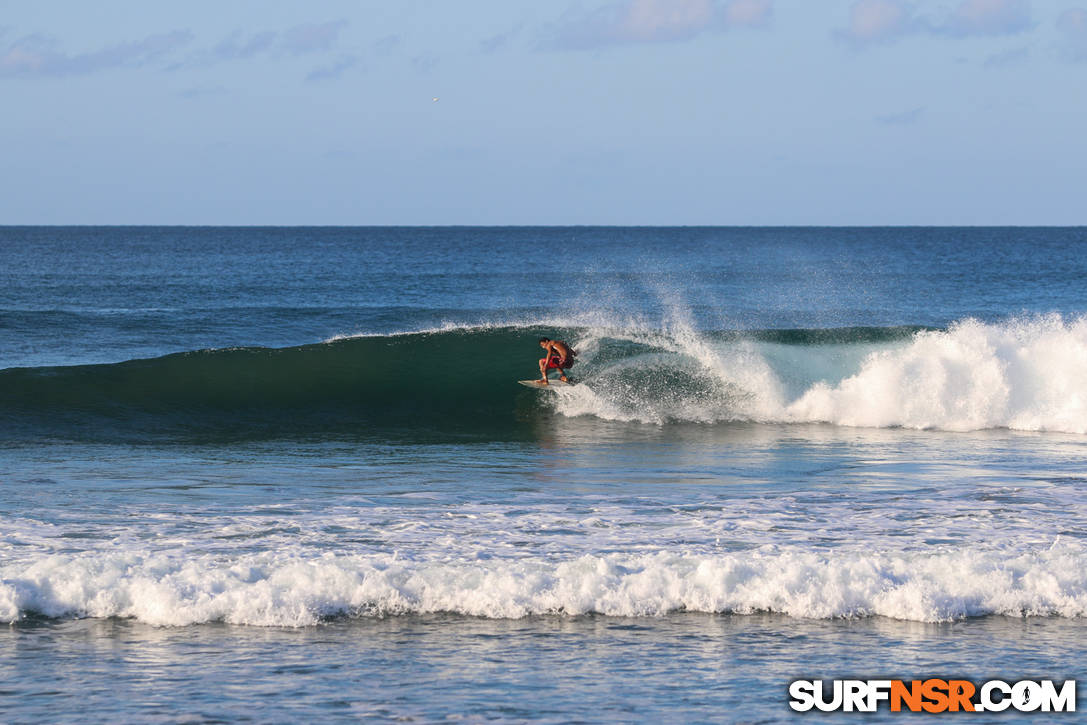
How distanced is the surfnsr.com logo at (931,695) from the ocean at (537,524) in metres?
0.11

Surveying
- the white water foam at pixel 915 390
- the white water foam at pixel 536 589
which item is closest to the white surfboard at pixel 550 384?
the white water foam at pixel 915 390

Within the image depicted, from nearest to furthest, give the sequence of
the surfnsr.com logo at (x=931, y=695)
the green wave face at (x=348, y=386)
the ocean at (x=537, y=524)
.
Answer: the surfnsr.com logo at (x=931, y=695)
the ocean at (x=537, y=524)
the green wave face at (x=348, y=386)

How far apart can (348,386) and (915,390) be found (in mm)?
9344

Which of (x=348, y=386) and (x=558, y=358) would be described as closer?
(x=558, y=358)

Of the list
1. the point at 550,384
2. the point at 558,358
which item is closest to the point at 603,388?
the point at 550,384

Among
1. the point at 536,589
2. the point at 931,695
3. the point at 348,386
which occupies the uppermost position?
the point at 348,386

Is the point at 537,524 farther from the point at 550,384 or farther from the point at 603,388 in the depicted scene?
the point at 603,388

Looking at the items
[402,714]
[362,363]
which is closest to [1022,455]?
[402,714]

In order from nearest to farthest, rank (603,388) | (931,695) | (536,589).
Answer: (931,695), (536,589), (603,388)

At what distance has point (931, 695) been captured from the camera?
19.6 ft

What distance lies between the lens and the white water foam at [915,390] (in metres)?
16.3

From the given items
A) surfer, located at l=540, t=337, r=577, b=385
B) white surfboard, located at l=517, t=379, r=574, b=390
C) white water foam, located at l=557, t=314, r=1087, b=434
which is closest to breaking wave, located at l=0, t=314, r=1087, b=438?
white water foam, located at l=557, t=314, r=1087, b=434

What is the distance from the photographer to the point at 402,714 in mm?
5727

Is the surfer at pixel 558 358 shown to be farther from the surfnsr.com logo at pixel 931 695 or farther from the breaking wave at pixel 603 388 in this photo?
the surfnsr.com logo at pixel 931 695
